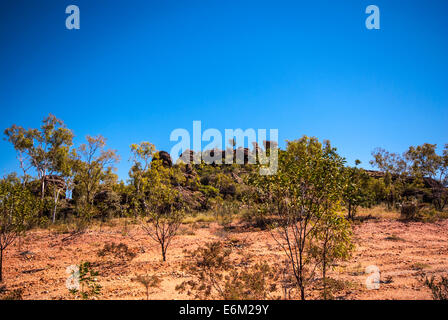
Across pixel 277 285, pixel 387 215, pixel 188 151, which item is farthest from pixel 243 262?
pixel 188 151

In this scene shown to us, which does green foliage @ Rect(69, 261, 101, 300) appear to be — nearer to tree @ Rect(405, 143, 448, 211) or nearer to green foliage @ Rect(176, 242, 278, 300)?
green foliage @ Rect(176, 242, 278, 300)

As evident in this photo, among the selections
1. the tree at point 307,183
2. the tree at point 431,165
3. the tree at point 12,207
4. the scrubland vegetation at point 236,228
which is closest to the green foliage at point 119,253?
the scrubland vegetation at point 236,228

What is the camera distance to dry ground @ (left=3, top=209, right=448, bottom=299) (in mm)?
7258

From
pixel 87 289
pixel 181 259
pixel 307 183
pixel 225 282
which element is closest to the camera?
pixel 307 183

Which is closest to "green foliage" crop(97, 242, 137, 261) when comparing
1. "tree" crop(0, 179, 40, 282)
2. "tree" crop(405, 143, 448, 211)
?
"tree" crop(0, 179, 40, 282)

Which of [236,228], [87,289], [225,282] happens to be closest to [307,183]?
[225,282]

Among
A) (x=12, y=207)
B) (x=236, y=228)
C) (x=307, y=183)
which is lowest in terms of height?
(x=236, y=228)

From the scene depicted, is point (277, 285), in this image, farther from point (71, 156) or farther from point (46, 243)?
point (71, 156)

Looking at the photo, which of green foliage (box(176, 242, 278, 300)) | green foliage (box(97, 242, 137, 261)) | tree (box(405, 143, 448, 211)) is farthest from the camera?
tree (box(405, 143, 448, 211))

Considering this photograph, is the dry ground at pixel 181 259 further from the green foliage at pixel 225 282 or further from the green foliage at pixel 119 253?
the green foliage at pixel 225 282

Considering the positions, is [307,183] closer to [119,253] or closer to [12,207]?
[119,253]

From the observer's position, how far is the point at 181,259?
11.1m

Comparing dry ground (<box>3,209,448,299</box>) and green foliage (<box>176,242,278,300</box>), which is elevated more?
green foliage (<box>176,242,278,300</box>)

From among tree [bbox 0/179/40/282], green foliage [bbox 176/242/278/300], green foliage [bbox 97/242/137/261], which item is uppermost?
tree [bbox 0/179/40/282]
